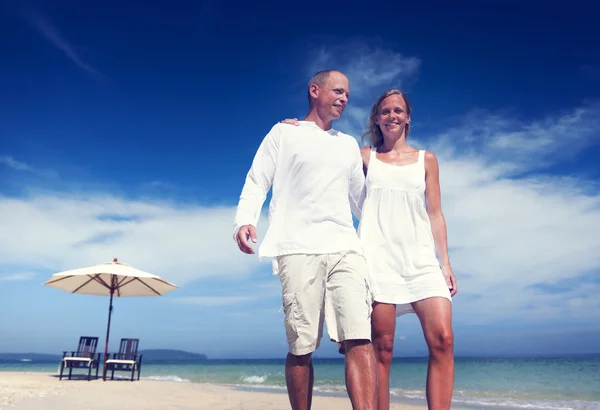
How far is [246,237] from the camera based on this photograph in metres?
2.72

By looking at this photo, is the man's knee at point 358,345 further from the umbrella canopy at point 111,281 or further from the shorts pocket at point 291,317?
the umbrella canopy at point 111,281

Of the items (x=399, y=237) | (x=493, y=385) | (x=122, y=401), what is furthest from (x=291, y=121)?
(x=493, y=385)

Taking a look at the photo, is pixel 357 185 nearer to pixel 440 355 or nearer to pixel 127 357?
pixel 440 355

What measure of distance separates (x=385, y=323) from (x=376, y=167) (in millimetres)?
957

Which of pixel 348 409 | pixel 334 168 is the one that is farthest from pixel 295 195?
pixel 348 409

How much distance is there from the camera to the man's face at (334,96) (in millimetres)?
3061

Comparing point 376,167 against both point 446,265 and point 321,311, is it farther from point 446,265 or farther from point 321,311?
point 321,311

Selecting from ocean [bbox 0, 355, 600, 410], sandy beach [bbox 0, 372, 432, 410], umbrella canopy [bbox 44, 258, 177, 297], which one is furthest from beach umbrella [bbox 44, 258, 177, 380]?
ocean [bbox 0, 355, 600, 410]

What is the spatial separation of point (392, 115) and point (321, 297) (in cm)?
135

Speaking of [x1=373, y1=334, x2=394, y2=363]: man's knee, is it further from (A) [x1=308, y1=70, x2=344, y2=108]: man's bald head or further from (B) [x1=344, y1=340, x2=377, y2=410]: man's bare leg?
(A) [x1=308, y1=70, x2=344, y2=108]: man's bald head

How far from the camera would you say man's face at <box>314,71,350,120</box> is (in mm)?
3061

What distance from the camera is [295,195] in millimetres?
2840

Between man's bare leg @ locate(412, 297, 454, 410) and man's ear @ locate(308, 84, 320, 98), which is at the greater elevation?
man's ear @ locate(308, 84, 320, 98)

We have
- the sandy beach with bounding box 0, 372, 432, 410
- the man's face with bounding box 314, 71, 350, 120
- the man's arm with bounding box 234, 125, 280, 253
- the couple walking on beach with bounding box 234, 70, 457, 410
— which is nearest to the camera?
the couple walking on beach with bounding box 234, 70, 457, 410
